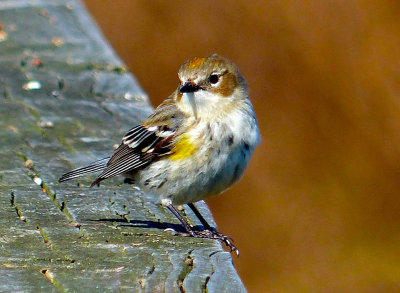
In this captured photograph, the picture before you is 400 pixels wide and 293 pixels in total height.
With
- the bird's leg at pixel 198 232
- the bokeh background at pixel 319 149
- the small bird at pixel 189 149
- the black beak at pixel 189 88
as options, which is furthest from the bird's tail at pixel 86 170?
the bokeh background at pixel 319 149

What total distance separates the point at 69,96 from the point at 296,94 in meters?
7.23

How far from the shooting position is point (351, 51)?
1196cm

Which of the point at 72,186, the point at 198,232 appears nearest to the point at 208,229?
the point at 198,232

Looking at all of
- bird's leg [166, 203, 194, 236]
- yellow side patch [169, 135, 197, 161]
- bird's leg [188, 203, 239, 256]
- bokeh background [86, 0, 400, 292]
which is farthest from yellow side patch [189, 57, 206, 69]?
bokeh background [86, 0, 400, 292]

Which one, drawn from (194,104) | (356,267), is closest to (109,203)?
(194,104)

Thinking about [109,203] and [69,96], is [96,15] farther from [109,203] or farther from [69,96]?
[109,203]

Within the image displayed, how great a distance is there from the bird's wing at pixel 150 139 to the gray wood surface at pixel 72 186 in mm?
83

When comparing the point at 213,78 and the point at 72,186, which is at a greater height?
the point at 213,78

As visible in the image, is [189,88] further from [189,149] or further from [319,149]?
[319,149]

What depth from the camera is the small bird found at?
4.80 metres

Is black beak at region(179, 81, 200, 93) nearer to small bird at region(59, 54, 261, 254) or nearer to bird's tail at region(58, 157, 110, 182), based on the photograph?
small bird at region(59, 54, 261, 254)

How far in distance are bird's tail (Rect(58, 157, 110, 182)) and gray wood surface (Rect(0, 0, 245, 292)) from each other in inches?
1.6

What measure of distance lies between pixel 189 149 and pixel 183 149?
0.17 feet

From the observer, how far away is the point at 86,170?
14.4 ft
